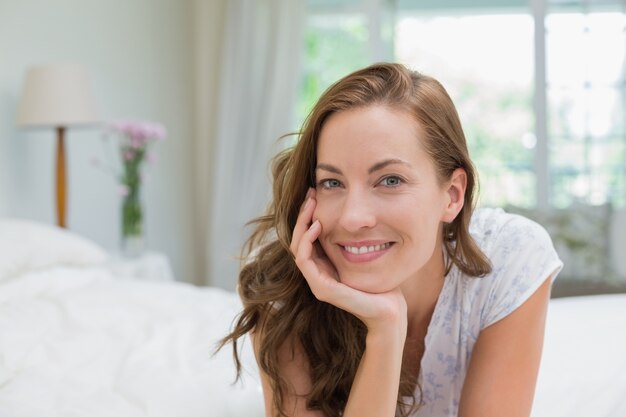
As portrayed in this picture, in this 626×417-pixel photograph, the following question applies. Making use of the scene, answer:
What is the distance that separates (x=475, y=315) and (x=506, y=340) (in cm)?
9

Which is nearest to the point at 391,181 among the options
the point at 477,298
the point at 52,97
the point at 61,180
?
the point at 477,298

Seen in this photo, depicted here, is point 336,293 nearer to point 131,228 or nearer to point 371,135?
point 371,135

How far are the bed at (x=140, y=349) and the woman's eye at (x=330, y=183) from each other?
20.8 inches

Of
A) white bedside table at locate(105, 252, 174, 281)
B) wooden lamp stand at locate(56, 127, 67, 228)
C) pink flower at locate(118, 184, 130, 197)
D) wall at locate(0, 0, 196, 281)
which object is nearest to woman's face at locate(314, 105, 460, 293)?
white bedside table at locate(105, 252, 174, 281)

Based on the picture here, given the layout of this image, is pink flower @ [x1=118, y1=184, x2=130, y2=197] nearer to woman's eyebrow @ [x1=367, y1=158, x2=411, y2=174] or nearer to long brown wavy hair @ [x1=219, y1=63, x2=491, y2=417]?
long brown wavy hair @ [x1=219, y1=63, x2=491, y2=417]

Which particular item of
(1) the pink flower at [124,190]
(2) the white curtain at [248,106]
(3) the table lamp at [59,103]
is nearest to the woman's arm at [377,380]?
(3) the table lamp at [59,103]

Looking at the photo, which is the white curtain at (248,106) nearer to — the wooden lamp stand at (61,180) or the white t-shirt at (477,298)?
the wooden lamp stand at (61,180)

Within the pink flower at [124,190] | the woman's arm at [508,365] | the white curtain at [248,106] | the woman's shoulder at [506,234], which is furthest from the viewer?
the white curtain at [248,106]

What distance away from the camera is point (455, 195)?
1.38 metres

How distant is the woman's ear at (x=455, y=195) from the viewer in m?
1.36

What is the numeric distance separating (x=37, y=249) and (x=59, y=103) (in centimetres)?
88

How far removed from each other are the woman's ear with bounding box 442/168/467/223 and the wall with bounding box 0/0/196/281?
98.1 inches

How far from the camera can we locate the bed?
5.12 ft

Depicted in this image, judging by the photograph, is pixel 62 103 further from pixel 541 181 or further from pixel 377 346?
pixel 541 181
